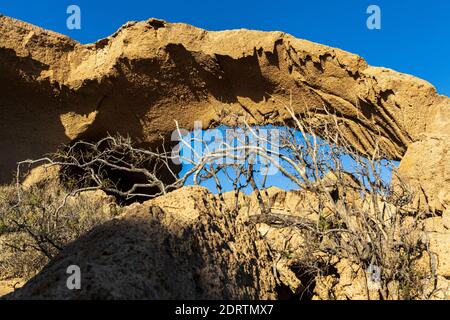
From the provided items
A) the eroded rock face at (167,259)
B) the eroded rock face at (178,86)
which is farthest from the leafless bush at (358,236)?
the eroded rock face at (178,86)

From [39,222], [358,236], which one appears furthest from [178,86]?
[358,236]

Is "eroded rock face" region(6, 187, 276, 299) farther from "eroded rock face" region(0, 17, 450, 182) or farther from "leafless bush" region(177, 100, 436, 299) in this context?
"eroded rock face" region(0, 17, 450, 182)

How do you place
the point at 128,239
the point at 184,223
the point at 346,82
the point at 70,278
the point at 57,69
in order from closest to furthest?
the point at 70,278 → the point at 128,239 → the point at 184,223 → the point at 346,82 → the point at 57,69

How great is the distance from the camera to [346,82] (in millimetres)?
6594

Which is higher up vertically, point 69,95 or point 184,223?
point 69,95

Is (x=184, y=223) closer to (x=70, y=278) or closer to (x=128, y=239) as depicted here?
(x=128, y=239)

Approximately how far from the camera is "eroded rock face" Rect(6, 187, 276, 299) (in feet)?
5.47

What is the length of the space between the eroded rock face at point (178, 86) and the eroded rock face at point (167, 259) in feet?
14.3

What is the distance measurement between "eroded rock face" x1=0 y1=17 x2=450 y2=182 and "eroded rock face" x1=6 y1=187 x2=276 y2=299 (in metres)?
4.36

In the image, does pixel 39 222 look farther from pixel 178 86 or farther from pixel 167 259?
pixel 167 259

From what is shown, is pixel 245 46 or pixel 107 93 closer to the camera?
pixel 245 46
